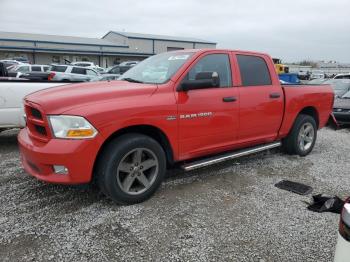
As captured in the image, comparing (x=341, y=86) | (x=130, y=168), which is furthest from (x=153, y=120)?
(x=341, y=86)

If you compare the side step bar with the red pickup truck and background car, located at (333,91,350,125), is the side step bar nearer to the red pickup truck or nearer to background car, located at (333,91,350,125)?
the red pickup truck

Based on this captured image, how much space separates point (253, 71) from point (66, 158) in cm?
317

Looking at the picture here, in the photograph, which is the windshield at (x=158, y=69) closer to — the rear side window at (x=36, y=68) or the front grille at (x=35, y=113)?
the front grille at (x=35, y=113)

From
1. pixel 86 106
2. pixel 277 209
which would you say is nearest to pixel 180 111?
pixel 86 106

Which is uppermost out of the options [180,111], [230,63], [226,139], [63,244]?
[230,63]

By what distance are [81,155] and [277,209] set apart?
92.6 inches

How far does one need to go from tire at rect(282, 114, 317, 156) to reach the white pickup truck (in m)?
4.74

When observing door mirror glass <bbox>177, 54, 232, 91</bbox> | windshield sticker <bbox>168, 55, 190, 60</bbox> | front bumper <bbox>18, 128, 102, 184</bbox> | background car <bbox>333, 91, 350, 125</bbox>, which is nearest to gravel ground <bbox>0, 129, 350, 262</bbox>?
front bumper <bbox>18, 128, 102, 184</bbox>

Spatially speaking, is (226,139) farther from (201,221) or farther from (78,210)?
(78,210)

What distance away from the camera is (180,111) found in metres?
4.00

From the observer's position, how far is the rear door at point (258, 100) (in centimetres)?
480

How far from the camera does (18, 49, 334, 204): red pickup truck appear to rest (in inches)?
133

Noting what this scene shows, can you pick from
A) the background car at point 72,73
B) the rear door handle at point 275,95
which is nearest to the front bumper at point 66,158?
the rear door handle at point 275,95

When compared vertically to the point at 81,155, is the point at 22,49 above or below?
above
